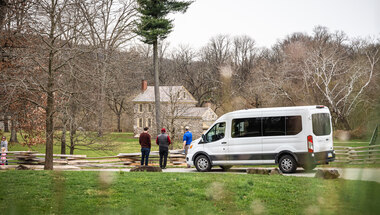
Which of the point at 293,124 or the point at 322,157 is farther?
the point at 293,124

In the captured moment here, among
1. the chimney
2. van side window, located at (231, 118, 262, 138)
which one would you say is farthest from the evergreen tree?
the chimney

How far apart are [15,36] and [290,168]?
1221 centimetres

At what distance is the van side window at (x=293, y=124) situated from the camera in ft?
53.5

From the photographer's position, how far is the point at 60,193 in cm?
128

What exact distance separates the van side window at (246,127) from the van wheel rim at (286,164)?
157 centimetres

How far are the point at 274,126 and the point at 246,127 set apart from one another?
4.15 ft

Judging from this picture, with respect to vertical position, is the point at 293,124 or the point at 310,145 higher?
the point at 293,124

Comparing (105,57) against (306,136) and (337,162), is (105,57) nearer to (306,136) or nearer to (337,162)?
(306,136)

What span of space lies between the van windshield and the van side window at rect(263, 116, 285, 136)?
1.31m

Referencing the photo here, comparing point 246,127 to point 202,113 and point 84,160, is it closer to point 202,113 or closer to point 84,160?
point 84,160

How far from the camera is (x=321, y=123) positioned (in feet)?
52.3

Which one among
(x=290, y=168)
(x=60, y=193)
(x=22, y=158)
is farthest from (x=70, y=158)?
(x=60, y=193)

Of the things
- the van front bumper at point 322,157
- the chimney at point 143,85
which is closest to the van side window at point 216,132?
the van front bumper at point 322,157

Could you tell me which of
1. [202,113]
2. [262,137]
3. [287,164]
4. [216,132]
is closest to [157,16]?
[216,132]
